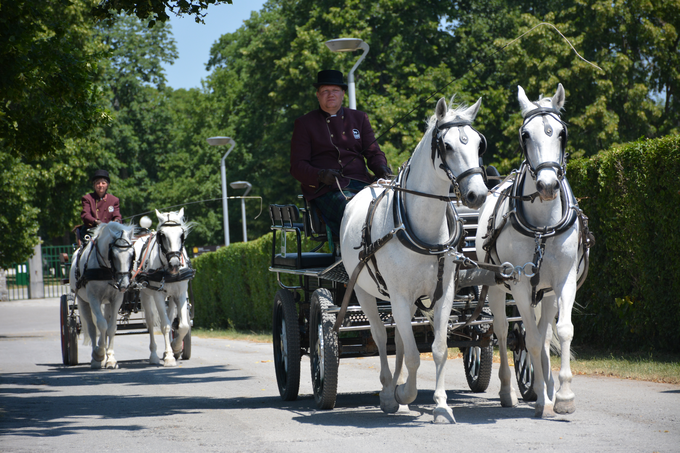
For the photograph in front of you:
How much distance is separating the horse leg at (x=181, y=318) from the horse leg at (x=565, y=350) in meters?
8.32

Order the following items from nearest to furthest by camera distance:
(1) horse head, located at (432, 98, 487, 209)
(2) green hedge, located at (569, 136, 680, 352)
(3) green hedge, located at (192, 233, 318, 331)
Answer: (1) horse head, located at (432, 98, 487, 209), (2) green hedge, located at (569, 136, 680, 352), (3) green hedge, located at (192, 233, 318, 331)

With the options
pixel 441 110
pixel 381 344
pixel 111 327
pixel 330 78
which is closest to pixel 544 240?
pixel 441 110

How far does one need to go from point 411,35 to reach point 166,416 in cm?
2842

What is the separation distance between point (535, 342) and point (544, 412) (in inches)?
22.0

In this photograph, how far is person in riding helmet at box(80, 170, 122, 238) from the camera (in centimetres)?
1405

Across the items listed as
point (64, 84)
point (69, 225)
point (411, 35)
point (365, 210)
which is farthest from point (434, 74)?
point (365, 210)

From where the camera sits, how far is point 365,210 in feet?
22.7

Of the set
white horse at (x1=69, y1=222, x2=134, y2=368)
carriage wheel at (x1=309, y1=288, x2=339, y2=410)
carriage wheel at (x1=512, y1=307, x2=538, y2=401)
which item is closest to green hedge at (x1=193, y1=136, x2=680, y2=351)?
carriage wheel at (x1=512, y1=307, x2=538, y2=401)

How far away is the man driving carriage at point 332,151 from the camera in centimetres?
775

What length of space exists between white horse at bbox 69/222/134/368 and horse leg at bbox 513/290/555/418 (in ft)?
25.9

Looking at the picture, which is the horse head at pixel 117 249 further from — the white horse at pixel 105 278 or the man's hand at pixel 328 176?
the man's hand at pixel 328 176

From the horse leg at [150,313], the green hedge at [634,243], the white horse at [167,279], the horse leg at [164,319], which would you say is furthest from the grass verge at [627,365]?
the horse leg at [150,313]

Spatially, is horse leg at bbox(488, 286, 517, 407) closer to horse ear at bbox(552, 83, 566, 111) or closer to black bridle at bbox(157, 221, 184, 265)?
horse ear at bbox(552, 83, 566, 111)

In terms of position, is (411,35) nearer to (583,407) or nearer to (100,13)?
(100,13)
